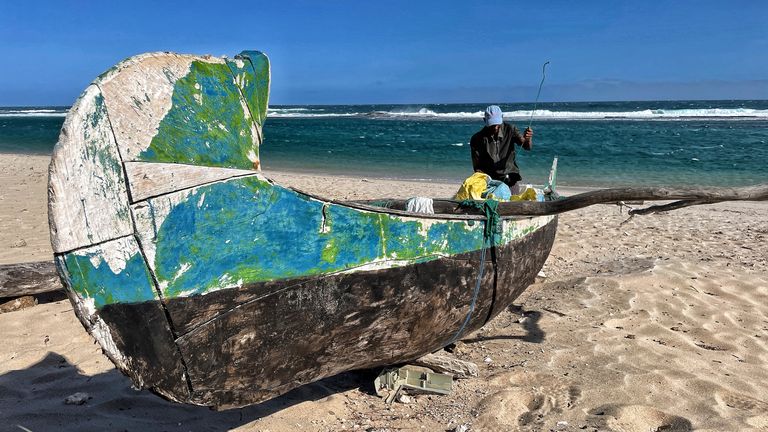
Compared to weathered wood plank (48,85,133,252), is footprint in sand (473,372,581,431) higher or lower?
lower

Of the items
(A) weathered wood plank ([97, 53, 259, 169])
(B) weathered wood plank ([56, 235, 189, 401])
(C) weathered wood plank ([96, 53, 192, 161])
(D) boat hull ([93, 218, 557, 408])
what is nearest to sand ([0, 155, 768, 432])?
(D) boat hull ([93, 218, 557, 408])

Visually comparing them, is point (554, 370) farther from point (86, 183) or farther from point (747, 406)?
point (86, 183)

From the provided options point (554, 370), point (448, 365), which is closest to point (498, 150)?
point (554, 370)

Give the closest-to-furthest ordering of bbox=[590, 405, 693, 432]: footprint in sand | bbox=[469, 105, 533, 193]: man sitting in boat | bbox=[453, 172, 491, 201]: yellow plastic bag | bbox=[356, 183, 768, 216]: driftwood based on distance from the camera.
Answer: bbox=[590, 405, 693, 432]: footprint in sand, bbox=[356, 183, 768, 216]: driftwood, bbox=[453, 172, 491, 201]: yellow plastic bag, bbox=[469, 105, 533, 193]: man sitting in boat

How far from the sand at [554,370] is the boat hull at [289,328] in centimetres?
46

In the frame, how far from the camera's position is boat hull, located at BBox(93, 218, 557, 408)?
2.35 meters

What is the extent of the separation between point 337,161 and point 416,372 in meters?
16.7

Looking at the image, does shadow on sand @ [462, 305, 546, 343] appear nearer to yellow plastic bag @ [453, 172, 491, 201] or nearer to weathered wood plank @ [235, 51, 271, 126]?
yellow plastic bag @ [453, 172, 491, 201]

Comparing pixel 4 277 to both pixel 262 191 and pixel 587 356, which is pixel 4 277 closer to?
pixel 262 191

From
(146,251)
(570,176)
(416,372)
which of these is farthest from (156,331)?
(570,176)

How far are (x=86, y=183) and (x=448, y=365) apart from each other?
239cm

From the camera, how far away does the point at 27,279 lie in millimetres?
4699

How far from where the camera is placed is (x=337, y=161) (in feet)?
65.7

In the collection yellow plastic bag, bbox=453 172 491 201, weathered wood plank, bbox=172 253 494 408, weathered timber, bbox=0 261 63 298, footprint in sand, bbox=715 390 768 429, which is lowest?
footprint in sand, bbox=715 390 768 429
